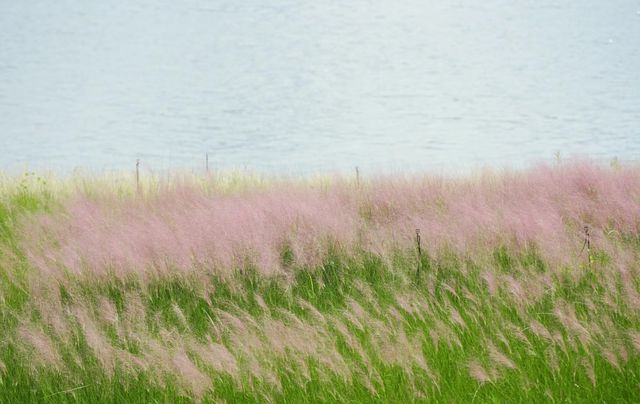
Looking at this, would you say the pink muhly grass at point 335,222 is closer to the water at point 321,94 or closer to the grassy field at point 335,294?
the grassy field at point 335,294

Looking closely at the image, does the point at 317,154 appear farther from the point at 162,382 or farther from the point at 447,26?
the point at 447,26

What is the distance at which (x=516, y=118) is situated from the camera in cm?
2883

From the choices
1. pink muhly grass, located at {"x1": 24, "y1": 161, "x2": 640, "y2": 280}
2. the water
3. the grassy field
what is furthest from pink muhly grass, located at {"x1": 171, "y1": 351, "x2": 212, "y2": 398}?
the water

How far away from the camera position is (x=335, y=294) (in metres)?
7.17

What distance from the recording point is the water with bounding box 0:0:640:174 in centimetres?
2280

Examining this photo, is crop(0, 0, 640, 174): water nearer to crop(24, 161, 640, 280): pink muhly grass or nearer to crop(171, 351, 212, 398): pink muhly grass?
crop(24, 161, 640, 280): pink muhly grass

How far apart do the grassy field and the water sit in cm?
340

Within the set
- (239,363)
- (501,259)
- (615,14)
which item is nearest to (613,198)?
(501,259)

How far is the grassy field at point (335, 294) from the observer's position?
5.23m

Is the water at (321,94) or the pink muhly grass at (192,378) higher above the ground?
the water at (321,94)

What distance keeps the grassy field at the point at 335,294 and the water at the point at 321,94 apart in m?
3.40

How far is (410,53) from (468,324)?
57388 millimetres

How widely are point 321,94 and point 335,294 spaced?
31093mm

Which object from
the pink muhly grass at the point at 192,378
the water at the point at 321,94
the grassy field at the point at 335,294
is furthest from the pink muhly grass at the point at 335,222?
the water at the point at 321,94
